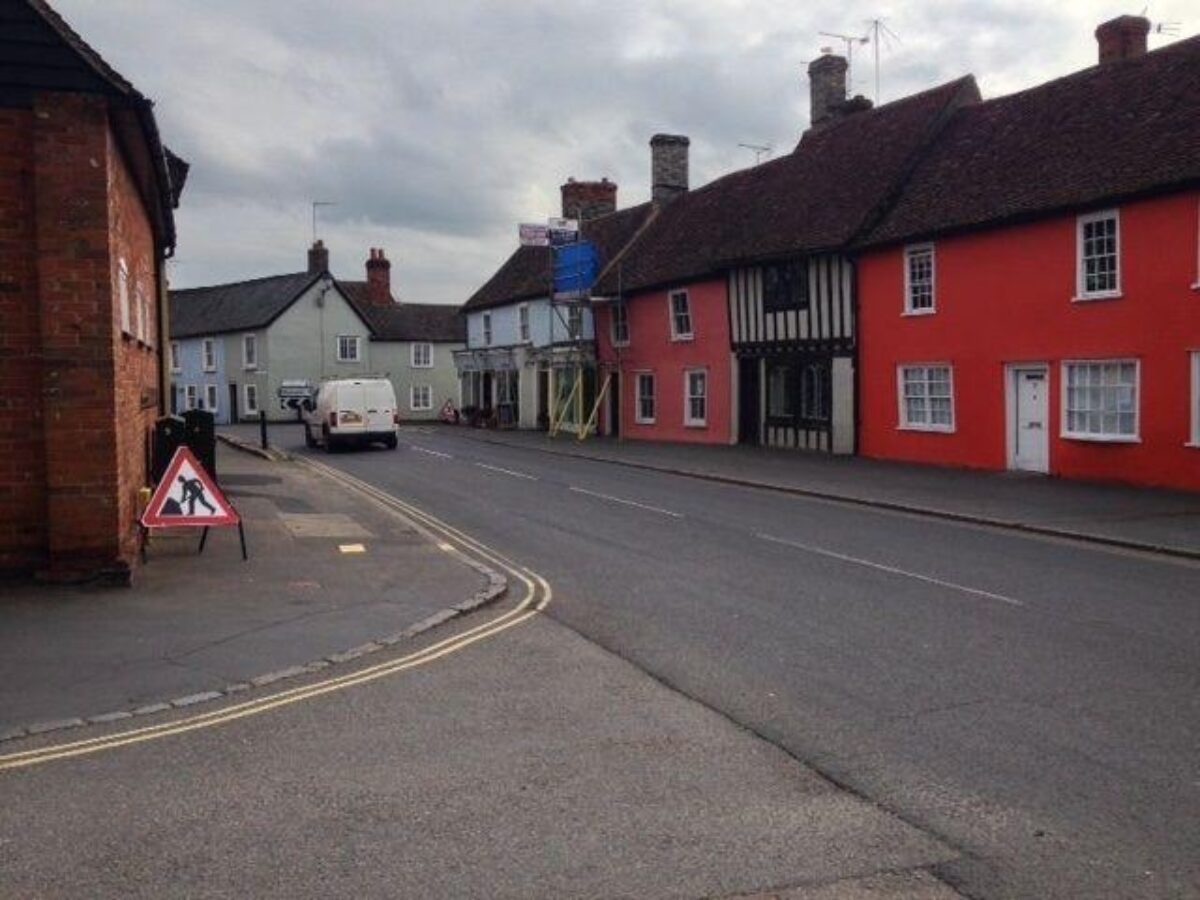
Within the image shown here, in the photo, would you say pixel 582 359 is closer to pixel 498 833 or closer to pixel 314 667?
pixel 314 667

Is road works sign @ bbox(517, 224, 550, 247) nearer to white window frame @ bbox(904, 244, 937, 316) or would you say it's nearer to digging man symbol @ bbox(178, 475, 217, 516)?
white window frame @ bbox(904, 244, 937, 316)

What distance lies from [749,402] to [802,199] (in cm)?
592

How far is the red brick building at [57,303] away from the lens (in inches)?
402

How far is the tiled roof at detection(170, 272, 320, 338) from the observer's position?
63344mm

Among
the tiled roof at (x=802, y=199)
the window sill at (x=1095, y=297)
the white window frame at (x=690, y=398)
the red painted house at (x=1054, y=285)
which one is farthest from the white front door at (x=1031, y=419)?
the white window frame at (x=690, y=398)

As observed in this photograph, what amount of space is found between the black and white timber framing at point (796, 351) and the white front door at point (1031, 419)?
5.31 metres

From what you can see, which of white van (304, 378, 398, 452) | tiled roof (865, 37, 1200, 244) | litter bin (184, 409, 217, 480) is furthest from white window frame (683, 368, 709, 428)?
litter bin (184, 409, 217, 480)

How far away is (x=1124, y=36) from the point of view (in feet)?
84.4

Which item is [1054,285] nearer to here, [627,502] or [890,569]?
[627,502]

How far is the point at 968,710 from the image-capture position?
677 cm

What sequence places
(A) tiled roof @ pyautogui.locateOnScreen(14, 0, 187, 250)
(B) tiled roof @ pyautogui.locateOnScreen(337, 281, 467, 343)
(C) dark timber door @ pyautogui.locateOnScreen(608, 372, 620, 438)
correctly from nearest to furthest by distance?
(A) tiled roof @ pyautogui.locateOnScreen(14, 0, 187, 250)
(C) dark timber door @ pyautogui.locateOnScreen(608, 372, 620, 438)
(B) tiled roof @ pyautogui.locateOnScreen(337, 281, 467, 343)

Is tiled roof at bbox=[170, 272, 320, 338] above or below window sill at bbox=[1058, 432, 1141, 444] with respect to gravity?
above

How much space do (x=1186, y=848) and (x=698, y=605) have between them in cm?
573

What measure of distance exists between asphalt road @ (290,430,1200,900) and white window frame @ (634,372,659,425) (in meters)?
21.0
